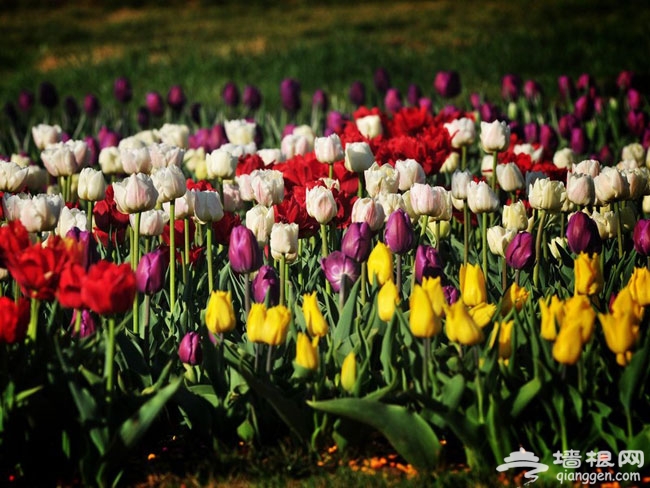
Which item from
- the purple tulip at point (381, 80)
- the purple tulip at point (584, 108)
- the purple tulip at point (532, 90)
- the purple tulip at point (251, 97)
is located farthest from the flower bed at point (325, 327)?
the purple tulip at point (381, 80)

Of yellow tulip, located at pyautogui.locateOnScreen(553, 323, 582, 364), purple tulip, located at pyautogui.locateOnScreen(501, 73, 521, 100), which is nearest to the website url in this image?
yellow tulip, located at pyautogui.locateOnScreen(553, 323, 582, 364)

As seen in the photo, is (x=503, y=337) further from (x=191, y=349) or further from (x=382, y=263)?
(x=191, y=349)

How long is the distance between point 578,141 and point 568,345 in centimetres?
317

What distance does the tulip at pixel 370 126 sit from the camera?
468 centimetres

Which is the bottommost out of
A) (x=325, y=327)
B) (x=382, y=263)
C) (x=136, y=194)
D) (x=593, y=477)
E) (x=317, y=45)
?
(x=593, y=477)

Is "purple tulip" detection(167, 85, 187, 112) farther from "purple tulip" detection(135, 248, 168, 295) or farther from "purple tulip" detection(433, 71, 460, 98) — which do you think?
"purple tulip" detection(135, 248, 168, 295)

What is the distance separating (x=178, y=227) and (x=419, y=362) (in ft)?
4.19

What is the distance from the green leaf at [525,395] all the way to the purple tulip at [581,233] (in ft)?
2.24

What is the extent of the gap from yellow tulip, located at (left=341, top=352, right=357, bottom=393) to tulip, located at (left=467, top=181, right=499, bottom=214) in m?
0.94

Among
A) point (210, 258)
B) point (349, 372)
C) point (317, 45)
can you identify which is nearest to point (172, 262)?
point (210, 258)

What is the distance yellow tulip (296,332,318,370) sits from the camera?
2.36 m

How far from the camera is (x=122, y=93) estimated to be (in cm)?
665

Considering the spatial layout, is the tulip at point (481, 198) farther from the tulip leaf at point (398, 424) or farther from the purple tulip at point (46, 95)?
the purple tulip at point (46, 95)

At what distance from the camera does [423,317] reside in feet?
7.36
